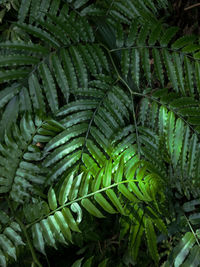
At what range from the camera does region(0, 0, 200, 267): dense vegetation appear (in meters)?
1.13

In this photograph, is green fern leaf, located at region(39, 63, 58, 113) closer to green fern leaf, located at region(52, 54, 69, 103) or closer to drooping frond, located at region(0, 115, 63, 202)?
green fern leaf, located at region(52, 54, 69, 103)

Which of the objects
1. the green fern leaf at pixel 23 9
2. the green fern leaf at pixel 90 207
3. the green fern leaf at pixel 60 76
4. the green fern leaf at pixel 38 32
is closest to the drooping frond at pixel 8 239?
the green fern leaf at pixel 90 207

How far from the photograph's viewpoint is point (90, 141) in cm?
134

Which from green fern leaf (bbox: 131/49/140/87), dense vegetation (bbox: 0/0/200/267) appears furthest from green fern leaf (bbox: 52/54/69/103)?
green fern leaf (bbox: 131/49/140/87)

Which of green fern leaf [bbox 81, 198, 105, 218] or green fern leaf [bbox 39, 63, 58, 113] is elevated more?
green fern leaf [bbox 39, 63, 58, 113]

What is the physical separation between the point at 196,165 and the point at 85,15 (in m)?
1.10

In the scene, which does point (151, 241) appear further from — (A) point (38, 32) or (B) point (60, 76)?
(A) point (38, 32)

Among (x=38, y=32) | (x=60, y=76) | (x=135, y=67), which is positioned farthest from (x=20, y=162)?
(x=135, y=67)

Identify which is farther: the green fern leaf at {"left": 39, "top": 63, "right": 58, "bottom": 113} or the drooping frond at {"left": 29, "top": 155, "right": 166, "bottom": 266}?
the green fern leaf at {"left": 39, "top": 63, "right": 58, "bottom": 113}

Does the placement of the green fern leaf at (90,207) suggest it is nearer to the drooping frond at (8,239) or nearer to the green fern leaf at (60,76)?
the drooping frond at (8,239)

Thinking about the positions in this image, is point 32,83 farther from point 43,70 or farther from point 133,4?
point 133,4

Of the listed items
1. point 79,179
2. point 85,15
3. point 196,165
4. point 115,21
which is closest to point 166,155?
point 196,165

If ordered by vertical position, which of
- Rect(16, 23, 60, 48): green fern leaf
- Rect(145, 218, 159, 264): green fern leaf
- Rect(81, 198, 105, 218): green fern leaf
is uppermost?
Rect(16, 23, 60, 48): green fern leaf

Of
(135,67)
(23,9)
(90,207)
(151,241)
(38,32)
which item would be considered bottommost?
(151,241)
